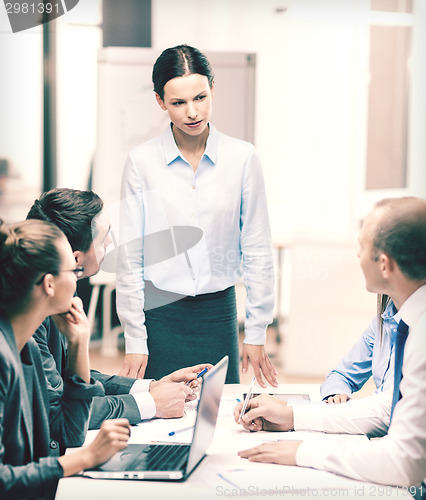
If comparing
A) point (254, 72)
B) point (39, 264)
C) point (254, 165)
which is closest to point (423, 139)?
point (254, 72)

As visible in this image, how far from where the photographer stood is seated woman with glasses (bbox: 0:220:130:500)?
1215mm

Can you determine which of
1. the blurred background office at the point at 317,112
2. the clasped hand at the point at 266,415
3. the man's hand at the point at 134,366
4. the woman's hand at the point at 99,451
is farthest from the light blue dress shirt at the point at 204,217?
the blurred background office at the point at 317,112

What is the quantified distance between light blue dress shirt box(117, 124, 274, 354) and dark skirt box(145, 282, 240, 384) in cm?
5

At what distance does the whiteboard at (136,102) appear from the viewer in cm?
404

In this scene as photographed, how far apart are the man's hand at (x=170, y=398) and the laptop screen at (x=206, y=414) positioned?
0.74 ft

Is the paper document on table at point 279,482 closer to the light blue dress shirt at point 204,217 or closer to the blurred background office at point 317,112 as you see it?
the light blue dress shirt at point 204,217

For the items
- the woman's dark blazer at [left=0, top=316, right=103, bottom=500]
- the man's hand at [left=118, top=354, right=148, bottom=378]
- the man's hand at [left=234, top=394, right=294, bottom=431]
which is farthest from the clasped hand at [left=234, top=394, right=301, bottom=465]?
the man's hand at [left=118, top=354, right=148, bottom=378]

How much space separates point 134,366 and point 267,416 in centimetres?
62

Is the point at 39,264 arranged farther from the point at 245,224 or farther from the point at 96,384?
the point at 245,224

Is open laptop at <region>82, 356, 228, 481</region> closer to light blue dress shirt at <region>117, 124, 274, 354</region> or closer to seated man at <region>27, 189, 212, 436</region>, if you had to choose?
seated man at <region>27, 189, 212, 436</region>

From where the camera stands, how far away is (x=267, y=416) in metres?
1.55

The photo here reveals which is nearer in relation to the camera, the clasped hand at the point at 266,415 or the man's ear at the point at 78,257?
the clasped hand at the point at 266,415

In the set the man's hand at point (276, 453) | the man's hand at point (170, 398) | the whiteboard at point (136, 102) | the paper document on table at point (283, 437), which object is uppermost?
the whiteboard at point (136, 102)

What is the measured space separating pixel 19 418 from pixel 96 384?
0.71ft
